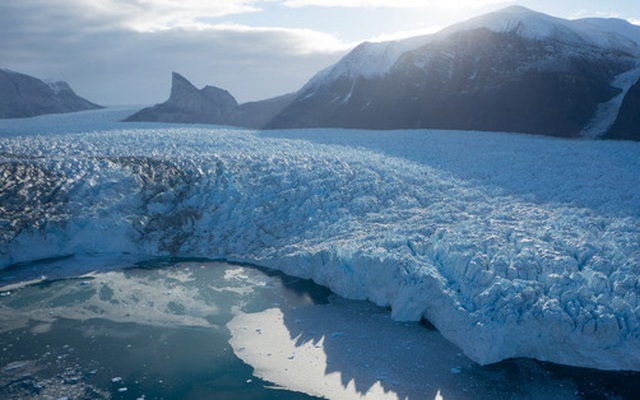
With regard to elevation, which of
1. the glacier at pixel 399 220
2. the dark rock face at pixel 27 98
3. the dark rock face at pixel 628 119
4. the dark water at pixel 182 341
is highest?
the dark rock face at pixel 27 98

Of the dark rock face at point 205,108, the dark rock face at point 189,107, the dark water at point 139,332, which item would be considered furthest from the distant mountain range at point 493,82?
the dark water at point 139,332

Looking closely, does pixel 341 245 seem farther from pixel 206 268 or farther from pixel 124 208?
pixel 124 208

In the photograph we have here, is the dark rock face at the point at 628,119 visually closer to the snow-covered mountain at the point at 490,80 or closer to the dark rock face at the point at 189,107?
the snow-covered mountain at the point at 490,80

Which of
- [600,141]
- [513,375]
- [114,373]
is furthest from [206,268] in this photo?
[600,141]

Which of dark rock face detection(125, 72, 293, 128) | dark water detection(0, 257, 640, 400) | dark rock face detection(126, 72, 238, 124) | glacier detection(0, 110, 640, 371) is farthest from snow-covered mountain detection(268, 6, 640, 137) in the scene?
dark water detection(0, 257, 640, 400)

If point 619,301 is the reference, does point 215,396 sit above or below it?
below

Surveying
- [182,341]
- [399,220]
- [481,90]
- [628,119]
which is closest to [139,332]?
[182,341]
